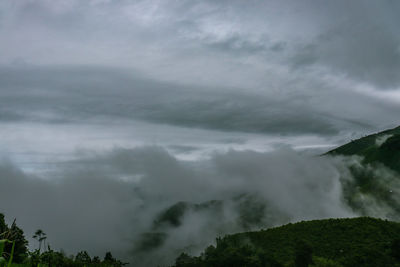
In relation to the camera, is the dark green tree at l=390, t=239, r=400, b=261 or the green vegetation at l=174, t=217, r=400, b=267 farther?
the green vegetation at l=174, t=217, r=400, b=267

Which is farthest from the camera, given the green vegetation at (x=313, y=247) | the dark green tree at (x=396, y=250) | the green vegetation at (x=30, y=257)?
the green vegetation at (x=313, y=247)

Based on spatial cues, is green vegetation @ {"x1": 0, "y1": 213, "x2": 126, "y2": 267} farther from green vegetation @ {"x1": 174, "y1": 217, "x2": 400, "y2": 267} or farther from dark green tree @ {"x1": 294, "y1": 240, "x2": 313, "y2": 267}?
dark green tree @ {"x1": 294, "y1": 240, "x2": 313, "y2": 267}

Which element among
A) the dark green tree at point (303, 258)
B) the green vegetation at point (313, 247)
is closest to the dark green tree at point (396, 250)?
the green vegetation at point (313, 247)

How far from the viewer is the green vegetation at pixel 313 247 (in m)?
95.9

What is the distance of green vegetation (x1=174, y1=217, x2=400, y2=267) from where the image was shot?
95875mm

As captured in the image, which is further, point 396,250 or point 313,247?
point 313,247

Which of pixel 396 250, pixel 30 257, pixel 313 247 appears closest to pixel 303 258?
pixel 396 250

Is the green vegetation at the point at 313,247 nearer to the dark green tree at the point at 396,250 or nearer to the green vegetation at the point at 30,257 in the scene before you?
the dark green tree at the point at 396,250

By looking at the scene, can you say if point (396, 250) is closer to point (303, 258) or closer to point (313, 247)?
point (303, 258)

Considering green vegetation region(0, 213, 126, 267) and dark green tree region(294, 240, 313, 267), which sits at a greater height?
green vegetation region(0, 213, 126, 267)

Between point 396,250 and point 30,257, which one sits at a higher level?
point 30,257

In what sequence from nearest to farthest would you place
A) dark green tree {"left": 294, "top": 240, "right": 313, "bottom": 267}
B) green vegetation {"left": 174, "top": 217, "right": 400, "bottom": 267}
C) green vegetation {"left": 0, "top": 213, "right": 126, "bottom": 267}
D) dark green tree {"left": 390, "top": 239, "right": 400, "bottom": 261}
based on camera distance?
green vegetation {"left": 0, "top": 213, "right": 126, "bottom": 267}, dark green tree {"left": 294, "top": 240, "right": 313, "bottom": 267}, dark green tree {"left": 390, "top": 239, "right": 400, "bottom": 261}, green vegetation {"left": 174, "top": 217, "right": 400, "bottom": 267}

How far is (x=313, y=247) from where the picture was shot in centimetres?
11688

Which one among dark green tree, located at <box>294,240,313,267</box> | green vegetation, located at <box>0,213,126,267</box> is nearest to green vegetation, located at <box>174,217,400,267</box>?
dark green tree, located at <box>294,240,313,267</box>
